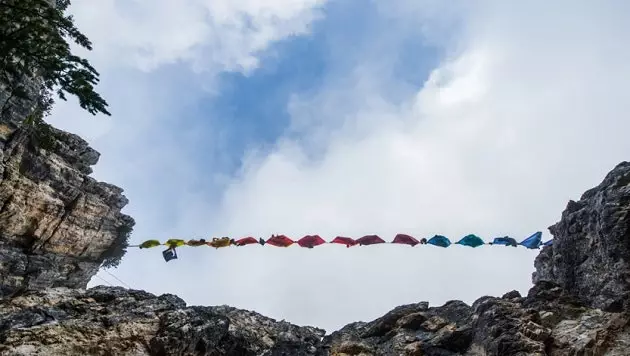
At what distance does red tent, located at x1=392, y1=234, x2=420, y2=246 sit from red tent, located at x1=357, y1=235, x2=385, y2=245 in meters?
0.73

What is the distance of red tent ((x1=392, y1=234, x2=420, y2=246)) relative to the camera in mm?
22312

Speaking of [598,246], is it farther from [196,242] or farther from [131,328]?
[196,242]

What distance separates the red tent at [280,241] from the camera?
925 inches

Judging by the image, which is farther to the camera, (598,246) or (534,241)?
(534,241)

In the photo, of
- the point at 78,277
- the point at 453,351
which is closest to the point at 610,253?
the point at 453,351

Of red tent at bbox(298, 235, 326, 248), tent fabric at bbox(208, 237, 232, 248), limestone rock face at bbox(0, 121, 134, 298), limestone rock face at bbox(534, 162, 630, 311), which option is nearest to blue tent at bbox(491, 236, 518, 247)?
limestone rock face at bbox(534, 162, 630, 311)

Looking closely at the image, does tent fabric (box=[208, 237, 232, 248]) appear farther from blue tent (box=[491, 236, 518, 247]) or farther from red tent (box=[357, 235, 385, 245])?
blue tent (box=[491, 236, 518, 247])

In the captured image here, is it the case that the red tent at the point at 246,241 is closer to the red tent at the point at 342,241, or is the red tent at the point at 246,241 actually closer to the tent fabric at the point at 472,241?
the red tent at the point at 342,241

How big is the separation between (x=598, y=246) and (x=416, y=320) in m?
7.22

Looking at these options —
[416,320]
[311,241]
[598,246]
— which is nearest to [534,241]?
[598,246]

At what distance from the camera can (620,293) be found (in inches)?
567

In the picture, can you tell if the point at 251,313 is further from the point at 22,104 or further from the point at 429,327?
the point at 22,104

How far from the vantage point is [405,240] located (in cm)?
2250

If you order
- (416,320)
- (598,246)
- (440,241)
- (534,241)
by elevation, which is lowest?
(416,320)
